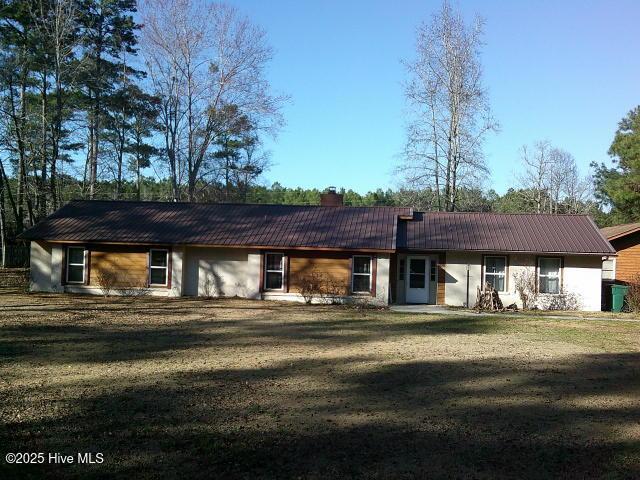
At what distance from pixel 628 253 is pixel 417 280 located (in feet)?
38.8

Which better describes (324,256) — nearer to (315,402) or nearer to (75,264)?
(75,264)

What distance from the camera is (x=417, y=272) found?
22.4m

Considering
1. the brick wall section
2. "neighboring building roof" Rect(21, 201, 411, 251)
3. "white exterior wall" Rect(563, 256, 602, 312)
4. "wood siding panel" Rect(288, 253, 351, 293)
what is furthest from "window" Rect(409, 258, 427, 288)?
the brick wall section

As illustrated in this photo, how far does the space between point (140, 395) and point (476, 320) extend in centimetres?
1234

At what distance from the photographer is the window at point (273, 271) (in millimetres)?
21859

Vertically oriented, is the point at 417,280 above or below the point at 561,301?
above

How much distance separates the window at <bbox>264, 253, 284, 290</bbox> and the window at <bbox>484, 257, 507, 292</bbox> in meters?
8.10

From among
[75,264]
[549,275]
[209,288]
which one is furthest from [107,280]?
[549,275]

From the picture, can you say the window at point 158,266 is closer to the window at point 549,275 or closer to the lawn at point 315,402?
the lawn at point 315,402

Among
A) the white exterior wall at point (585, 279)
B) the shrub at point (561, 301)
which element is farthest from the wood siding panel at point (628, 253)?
the shrub at point (561, 301)

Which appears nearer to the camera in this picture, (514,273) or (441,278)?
(514,273)

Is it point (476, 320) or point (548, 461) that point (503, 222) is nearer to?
point (476, 320)

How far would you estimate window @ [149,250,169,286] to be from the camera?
2228 centimetres

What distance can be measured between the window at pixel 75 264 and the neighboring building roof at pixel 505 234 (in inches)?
513
